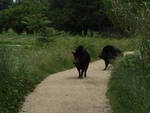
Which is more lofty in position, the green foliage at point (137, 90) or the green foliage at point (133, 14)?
the green foliage at point (133, 14)

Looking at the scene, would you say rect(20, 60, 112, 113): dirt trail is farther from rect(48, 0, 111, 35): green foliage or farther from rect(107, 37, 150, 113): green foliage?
rect(48, 0, 111, 35): green foliage

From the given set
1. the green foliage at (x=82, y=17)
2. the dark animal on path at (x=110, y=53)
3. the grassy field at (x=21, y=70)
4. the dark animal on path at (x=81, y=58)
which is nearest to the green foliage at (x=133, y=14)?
the grassy field at (x=21, y=70)

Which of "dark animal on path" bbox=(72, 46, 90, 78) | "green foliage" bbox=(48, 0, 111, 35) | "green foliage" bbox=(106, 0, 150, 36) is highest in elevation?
"green foliage" bbox=(106, 0, 150, 36)

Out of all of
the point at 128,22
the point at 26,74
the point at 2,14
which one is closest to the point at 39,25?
the point at 26,74

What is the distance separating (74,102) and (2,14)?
43835mm

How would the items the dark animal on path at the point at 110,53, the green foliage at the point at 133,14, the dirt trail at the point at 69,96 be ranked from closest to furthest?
the green foliage at the point at 133,14 < the dirt trail at the point at 69,96 < the dark animal on path at the point at 110,53

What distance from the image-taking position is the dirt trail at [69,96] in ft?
28.5

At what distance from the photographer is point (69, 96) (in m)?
A: 10.1

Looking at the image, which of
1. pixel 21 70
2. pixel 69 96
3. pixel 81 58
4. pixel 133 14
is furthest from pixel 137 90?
pixel 81 58

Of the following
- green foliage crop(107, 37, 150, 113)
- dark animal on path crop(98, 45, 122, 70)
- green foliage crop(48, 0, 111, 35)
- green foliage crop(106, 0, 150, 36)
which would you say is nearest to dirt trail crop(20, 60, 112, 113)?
green foliage crop(107, 37, 150, 113)

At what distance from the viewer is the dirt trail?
867cm

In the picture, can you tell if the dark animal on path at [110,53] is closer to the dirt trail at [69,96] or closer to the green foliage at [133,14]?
the dirt trail at [69,96]

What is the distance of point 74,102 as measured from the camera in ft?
30.6

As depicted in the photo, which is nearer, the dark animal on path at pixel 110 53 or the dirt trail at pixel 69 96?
the dirt trail at pixel 69 96
